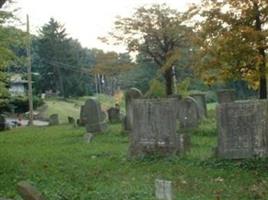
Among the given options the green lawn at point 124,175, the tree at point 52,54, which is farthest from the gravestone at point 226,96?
the tree at point 52,54

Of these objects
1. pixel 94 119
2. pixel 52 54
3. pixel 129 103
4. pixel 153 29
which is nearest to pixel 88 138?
pixel 94 119

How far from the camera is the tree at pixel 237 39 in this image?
22.5 meters

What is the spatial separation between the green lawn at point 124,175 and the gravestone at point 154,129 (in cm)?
44

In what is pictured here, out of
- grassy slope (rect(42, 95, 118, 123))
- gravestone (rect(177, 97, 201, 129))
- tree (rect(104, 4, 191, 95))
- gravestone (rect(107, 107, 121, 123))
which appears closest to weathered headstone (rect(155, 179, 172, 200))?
gravestone (rect(177, 97, 201, 129))

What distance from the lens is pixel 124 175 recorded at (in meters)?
11.9

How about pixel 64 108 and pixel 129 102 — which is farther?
pixel 64 108

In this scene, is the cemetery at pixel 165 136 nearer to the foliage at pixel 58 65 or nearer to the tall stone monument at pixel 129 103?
the tall stone monument at pixel 129 103

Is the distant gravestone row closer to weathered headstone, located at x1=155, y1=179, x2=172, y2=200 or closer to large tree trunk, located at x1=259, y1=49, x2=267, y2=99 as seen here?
large tree trunk, located at x1=259, y1=49, x2=267, y2=99

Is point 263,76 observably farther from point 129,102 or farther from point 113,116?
point 113,116

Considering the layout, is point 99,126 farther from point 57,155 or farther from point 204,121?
point 57,155

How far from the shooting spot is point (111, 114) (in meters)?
33.4

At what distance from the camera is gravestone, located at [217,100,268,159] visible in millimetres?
12742

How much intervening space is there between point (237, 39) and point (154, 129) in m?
9.38

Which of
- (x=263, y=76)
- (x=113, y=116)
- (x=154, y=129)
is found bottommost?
(x=113, y=116)
